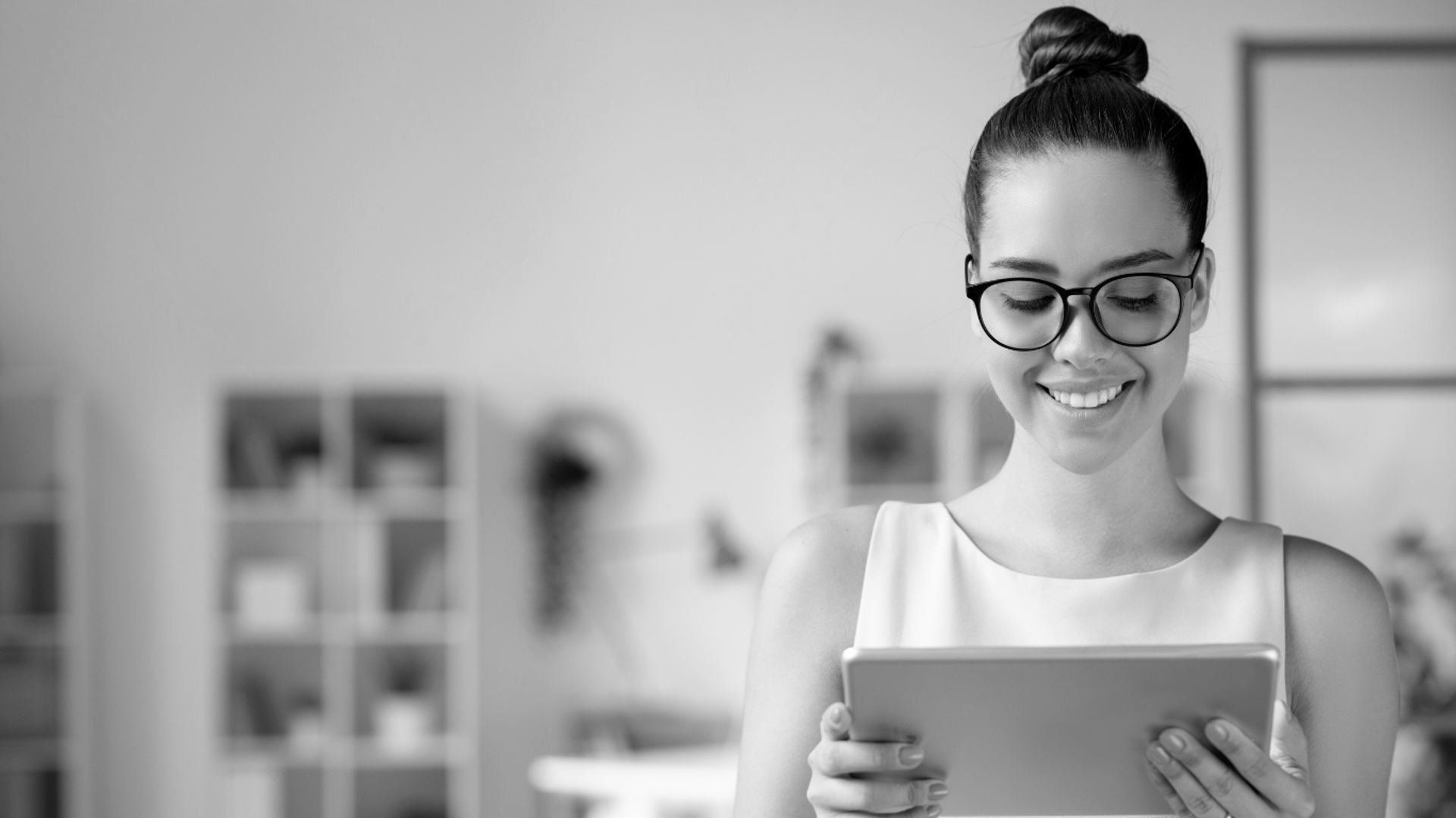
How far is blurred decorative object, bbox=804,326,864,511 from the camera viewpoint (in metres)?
4.76

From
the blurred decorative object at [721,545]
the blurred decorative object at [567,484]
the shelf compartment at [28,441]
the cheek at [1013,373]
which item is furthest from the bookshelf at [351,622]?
the cheek at [1013,373]

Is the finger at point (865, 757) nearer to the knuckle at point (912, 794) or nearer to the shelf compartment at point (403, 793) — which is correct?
the knuckle at point (912, 794)

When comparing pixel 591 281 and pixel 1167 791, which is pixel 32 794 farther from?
pixel 1167 791

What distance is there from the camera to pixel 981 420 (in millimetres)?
4535

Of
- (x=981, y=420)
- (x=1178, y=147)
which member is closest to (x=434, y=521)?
(x=981, y=420)

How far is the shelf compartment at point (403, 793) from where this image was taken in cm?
465

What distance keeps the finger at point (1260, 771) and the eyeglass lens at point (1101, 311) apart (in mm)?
319

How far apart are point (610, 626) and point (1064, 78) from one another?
12.7 ft

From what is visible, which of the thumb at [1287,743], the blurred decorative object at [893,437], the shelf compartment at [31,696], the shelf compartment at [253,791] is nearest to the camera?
the thumb at [1287,743]

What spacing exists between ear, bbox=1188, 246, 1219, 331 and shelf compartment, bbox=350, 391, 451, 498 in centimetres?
363

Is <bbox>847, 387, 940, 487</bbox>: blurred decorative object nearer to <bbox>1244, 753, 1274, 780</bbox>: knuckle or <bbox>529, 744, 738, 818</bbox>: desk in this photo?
<bbox>529, 744, 738, 818</bbox>: desk

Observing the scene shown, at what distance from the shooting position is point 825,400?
4777 mm

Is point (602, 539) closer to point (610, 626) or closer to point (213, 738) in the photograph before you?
point (610, 626)

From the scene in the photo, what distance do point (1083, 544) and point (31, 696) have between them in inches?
171
